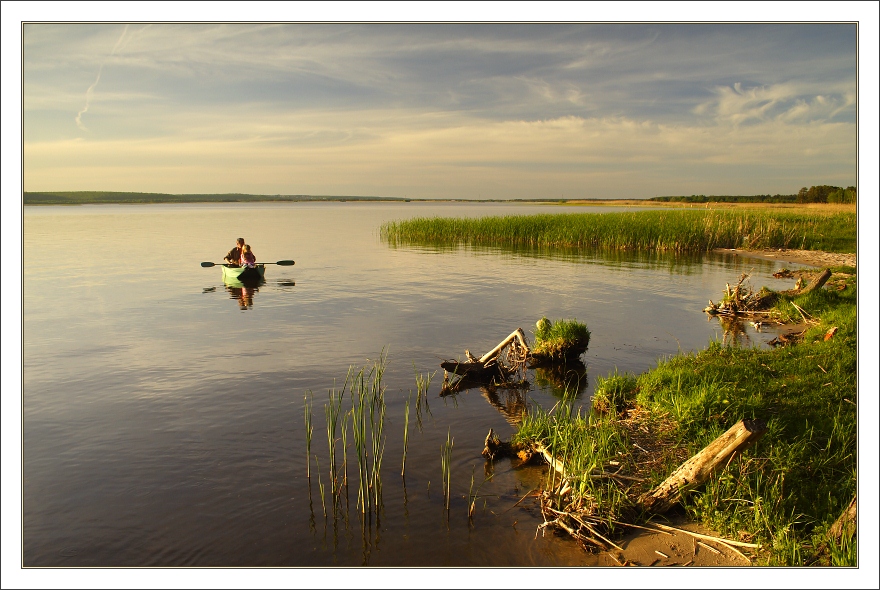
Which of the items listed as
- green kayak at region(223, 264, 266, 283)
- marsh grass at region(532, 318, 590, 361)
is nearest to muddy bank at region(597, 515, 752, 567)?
marsh grass at region(532, 318, 590, 361)

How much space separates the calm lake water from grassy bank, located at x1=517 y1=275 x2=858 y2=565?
937 millimetres

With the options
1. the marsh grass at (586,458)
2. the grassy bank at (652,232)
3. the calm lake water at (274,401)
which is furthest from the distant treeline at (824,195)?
the marsh grass at (586,458)

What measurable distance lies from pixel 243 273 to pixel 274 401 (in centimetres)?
1459

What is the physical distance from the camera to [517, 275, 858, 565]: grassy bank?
6078mm

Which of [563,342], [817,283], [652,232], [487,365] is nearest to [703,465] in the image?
[487,365]

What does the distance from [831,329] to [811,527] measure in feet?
25.1

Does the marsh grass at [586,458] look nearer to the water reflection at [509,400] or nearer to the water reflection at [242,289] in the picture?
the water reflection at [509,400]

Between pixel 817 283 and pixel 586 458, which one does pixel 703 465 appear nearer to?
pixel 586 458

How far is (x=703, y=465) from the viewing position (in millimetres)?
6430

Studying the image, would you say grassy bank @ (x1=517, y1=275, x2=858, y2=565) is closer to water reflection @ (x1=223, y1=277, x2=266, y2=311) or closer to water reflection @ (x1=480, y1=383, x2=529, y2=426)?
water reflection @ (x1=480, y1=383, x2=529, y2=426)

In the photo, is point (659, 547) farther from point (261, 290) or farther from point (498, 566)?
point (261, 290)

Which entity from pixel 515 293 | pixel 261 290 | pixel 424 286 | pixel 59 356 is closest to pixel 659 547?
pixel 59 356

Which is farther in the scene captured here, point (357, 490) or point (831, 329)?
point (831, 329)

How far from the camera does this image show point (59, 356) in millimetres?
14695
